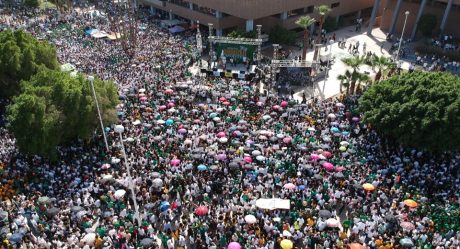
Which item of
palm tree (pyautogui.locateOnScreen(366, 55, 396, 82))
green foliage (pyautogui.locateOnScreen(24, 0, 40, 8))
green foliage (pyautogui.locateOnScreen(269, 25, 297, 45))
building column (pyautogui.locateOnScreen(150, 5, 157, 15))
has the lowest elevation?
building column (pyautogui.locateOnScreen(150, 5, 157, 15))

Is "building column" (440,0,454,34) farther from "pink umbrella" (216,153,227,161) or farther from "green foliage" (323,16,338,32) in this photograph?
"pink umbrella" (216,153,227,161)

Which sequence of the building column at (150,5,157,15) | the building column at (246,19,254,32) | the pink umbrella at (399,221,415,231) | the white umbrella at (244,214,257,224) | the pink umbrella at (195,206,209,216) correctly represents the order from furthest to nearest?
the building column at (150,5,157,15), the building column at (246,19,254,32), the pink umbrella at (195,206,209,216), the white umbrella at (244,214,257,224), the pink umbrella at (399,221,415,231)

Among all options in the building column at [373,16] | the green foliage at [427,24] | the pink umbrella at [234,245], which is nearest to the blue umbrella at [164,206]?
the pink umbrella at [234,245]

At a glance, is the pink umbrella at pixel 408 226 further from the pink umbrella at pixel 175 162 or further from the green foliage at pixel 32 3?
the green foliage at pixel 32 3

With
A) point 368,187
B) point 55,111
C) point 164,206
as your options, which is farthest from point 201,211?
point 55,111

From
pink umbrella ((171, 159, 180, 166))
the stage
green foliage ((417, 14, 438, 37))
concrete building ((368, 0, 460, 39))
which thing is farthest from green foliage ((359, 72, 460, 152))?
concrete building ((368, 0, 460, 39))

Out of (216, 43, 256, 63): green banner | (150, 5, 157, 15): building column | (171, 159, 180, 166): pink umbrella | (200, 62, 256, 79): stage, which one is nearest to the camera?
(171, 159, 180, 166): pink umbrella

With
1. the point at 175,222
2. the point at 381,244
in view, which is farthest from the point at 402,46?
the point at 175,222
